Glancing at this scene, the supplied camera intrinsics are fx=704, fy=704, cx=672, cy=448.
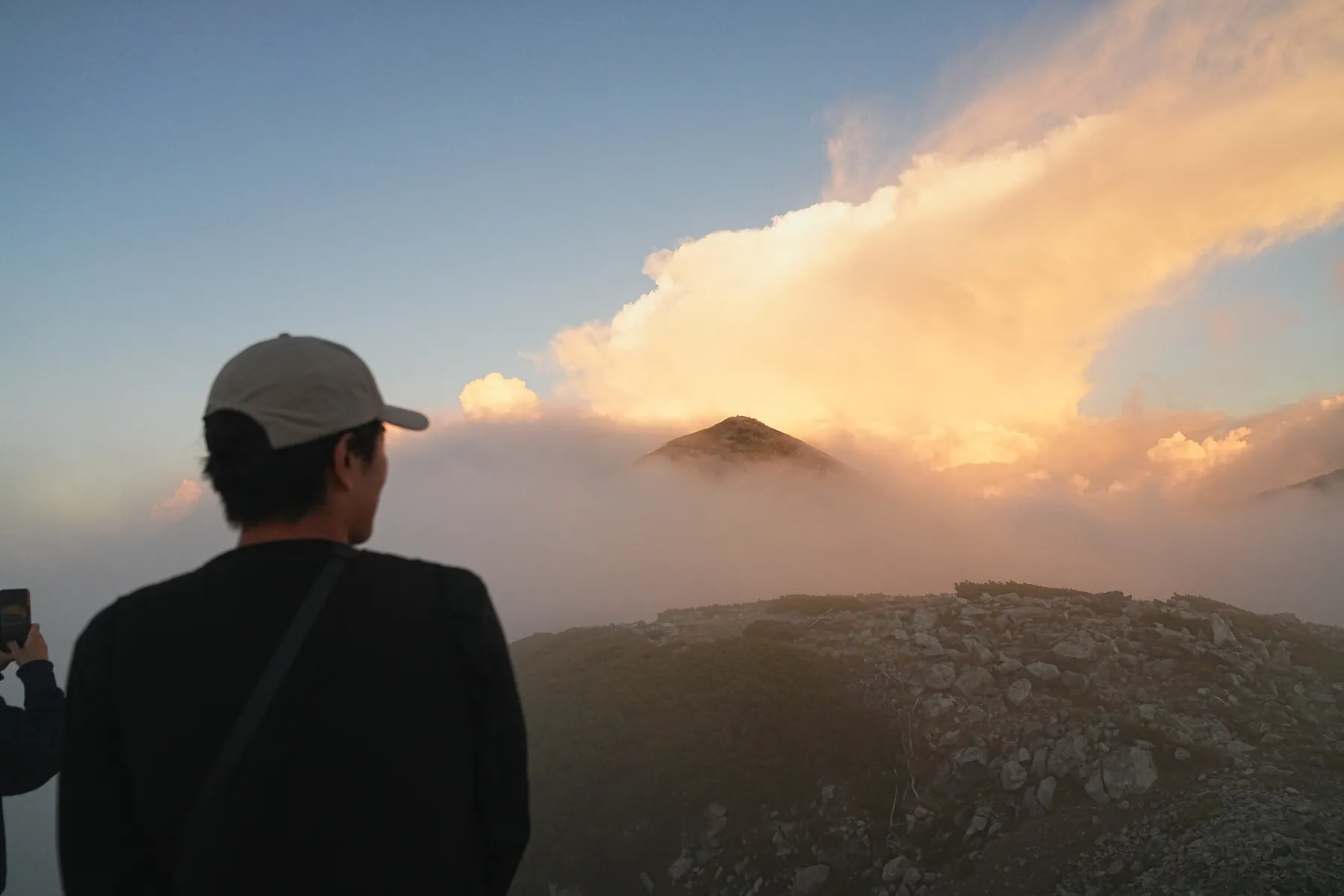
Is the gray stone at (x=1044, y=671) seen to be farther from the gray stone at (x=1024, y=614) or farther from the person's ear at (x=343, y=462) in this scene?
the person's ear at (x=343, y=462)

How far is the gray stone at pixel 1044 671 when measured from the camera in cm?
1719

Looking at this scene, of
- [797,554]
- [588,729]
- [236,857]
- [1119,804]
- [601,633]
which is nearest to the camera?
[236,857]

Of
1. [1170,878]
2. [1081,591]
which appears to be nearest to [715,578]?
[1081,591]

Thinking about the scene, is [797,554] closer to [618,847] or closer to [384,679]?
[618,847]

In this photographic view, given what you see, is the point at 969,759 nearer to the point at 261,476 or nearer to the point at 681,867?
the point at 681,867

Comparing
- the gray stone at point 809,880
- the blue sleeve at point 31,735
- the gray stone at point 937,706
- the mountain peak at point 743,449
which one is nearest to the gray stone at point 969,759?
the gray stone at point 937,706

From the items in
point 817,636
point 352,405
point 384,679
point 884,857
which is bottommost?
point 884,857

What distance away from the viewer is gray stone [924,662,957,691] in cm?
1864

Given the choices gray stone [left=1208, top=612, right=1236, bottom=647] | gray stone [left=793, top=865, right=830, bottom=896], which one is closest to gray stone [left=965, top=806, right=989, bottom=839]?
gray stone [left=793, top=865, right=830, bottom=896]

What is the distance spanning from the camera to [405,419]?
327 cm

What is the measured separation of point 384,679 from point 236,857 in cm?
Answer: 62

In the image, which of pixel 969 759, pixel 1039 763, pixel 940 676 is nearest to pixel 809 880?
pixel 969 759

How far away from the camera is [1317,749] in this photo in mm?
13391

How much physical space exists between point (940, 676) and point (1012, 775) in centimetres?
419
